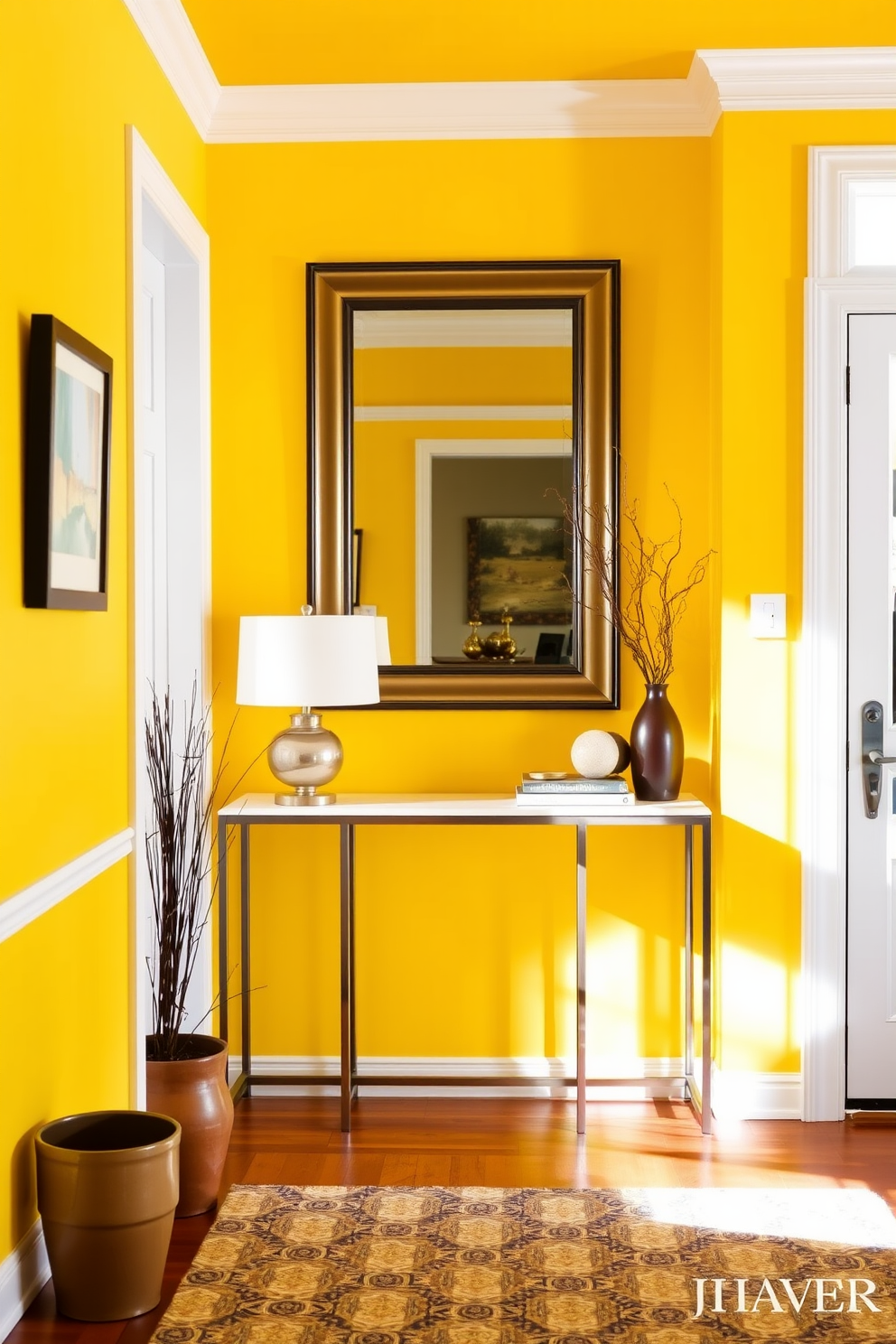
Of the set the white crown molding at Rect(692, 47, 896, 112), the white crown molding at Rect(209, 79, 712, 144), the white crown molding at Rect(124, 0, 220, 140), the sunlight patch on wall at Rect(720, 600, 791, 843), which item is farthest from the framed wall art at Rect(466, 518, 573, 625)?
Answer: the white crown molding at Rect(124, 0, 220, 140)

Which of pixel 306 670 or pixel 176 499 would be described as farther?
pixel 176 499

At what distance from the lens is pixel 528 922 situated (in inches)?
146

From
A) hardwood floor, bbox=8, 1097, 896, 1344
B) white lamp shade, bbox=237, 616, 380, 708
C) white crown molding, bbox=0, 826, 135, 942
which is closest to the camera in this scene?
white crown molding, bbox=0, 826, 135, 942

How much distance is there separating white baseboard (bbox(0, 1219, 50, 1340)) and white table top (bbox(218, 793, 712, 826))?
1.21 metres

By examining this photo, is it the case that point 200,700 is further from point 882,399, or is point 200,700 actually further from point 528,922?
point 882,399

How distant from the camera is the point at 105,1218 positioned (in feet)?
7.36

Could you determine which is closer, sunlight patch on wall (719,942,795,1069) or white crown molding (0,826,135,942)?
white crown molding (0,826,135,942)

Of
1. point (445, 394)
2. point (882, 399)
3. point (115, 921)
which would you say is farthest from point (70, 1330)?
point (882, 399)

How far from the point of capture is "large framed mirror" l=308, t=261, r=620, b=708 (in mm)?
3633

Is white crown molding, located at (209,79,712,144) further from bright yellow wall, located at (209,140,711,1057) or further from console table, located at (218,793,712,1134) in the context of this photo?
console table, located at (218,793,712,1134)

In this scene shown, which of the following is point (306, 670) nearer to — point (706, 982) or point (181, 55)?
point (706, 982)

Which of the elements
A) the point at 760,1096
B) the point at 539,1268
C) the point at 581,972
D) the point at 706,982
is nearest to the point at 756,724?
the point at 706,982

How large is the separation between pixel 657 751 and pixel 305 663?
96 centimetres

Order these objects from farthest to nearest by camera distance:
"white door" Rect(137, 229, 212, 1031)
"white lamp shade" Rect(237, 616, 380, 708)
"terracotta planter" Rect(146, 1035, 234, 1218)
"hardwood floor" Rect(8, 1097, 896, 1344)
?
"white door" Rect(137, 229, 212, 1031) < "white lamp shade" Rect(237, 616, 380, 708) < "hardwood floor" Rect(8, 1097, 896, 1344) < "terracotta planter" Rect(146, 1035, 234, 1218)
